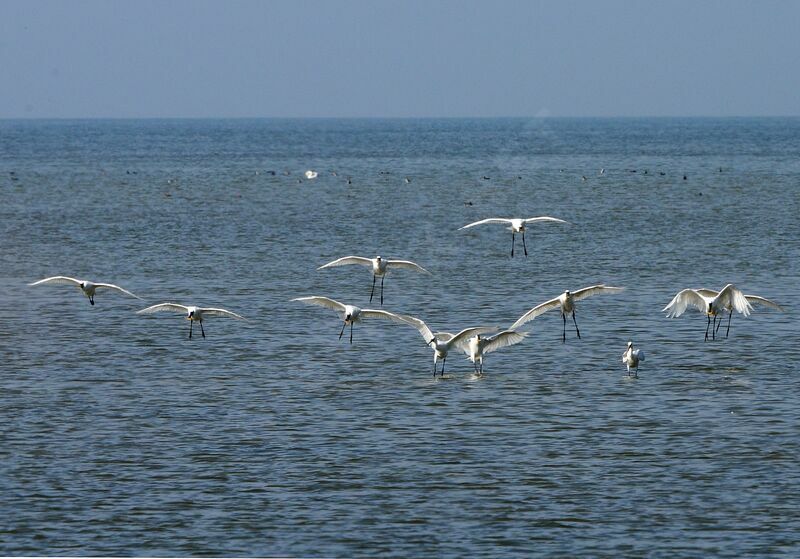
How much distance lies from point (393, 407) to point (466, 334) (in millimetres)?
3025

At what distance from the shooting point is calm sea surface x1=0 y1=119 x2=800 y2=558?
21094 millimetres

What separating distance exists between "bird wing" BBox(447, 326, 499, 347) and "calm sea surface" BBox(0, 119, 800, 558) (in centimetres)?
94

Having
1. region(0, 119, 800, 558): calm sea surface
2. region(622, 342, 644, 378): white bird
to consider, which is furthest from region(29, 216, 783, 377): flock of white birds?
region(0, 119, 800, 558): calm sea surface

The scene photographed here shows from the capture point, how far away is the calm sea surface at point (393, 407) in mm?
21094

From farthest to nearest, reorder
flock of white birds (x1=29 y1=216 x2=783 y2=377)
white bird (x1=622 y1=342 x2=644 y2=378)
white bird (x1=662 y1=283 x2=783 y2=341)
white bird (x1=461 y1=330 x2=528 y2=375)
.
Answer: white bird (x1=662 y1=283 x2=783 y2=341) → white bird (x1=461 y1=330 x2=528 y2=375) → white bird (x1=622 y1=342 x2=644 y2=378) → flock of white birds (x1=29 y1=216 x2=783 y2=377)

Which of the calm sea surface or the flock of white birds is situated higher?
the flock of white birds

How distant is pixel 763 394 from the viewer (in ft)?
98.5

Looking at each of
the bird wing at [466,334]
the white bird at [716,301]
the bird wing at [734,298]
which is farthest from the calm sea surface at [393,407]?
the bird wing at [734,298]

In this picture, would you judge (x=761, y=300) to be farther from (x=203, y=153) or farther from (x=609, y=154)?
(x=203, y=153)

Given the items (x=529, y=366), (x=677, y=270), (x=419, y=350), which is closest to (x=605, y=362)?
(x=529, y=366)

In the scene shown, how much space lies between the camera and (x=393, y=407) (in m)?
28.9

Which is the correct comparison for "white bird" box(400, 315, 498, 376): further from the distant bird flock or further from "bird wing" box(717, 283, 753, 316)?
"bird wing" box(717, 283, 753, 316)

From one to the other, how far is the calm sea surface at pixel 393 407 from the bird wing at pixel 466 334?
943 millimetres

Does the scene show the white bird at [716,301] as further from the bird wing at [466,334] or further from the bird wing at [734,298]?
the bird wing at [466,334]
